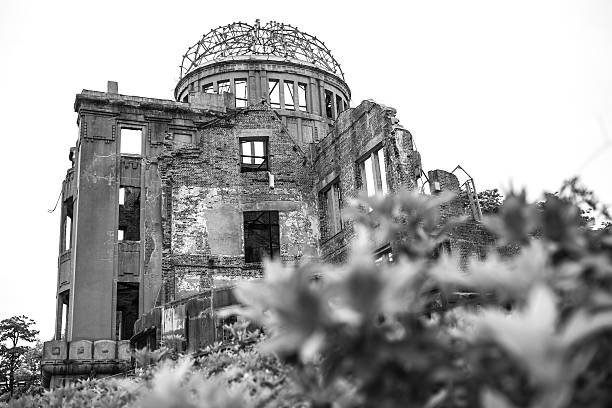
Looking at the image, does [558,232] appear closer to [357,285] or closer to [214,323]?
[357,285]

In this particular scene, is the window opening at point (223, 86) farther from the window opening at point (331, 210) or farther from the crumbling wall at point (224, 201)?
the window opening at point (331, 210)

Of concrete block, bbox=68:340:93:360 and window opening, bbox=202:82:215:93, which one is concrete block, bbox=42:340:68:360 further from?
window opening, bbox=202:82:215:93

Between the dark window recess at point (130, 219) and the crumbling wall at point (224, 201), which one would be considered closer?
the crumbling wall at point (224, 201)

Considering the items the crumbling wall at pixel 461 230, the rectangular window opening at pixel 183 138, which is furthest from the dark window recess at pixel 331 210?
the rectangular window opening at pixel 183 138

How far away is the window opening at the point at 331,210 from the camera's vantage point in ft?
69.1

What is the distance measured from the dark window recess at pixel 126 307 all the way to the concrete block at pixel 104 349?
4.31 metres

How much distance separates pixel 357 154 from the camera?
1945 cm

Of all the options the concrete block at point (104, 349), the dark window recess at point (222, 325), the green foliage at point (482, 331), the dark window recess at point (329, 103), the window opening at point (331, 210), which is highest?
the dark window recess at point (329, 103)

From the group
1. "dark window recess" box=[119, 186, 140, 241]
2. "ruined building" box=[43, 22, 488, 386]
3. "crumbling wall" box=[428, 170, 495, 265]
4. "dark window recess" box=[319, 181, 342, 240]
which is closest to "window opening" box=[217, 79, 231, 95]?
"ruined building" box=[43, 22, 488, 386]

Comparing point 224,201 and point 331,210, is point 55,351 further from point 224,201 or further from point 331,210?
point 331,210

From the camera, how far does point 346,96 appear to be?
33.5 metres

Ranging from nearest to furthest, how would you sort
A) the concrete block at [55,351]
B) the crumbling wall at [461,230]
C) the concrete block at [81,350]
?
the crumbling wall at [461,230] < the concrete block at [55,351] < the concrete block at [81,350]

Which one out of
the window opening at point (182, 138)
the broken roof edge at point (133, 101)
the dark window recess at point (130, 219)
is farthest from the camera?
the dark window recess at point (130, 219)

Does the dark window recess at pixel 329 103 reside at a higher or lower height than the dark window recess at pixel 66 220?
higher
